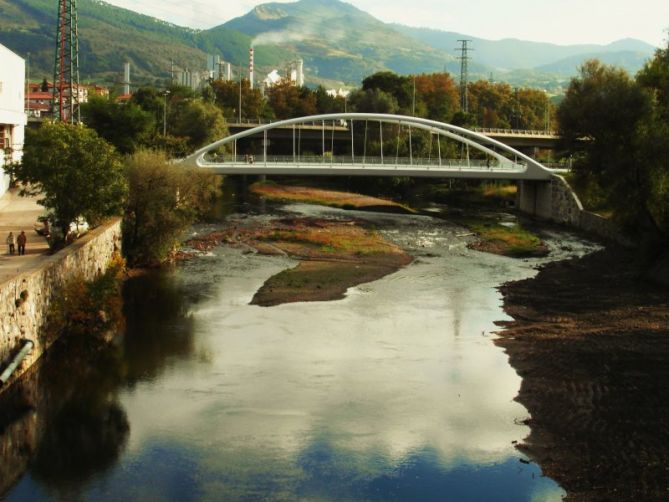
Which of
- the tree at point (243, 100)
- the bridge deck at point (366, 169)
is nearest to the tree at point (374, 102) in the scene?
the tree at point (243, 100)

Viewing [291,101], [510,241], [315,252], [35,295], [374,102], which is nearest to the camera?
[35,295]

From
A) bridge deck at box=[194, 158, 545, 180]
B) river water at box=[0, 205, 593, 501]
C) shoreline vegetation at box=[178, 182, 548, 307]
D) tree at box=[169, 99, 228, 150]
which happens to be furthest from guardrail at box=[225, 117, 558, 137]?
river water at box=[0, 205, 593, 501]

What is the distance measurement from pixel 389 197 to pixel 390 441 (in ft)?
230

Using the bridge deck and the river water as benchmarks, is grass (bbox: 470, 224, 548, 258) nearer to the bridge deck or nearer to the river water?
the bridge deck

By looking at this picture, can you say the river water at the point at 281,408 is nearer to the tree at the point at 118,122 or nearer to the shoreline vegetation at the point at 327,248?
the shoreline vegetation at the point at 327,248

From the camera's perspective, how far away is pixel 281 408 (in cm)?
2372

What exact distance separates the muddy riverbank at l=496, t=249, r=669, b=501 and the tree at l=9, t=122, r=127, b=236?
1653cm

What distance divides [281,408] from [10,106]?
129ft

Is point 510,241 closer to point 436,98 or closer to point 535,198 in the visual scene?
point 535,198

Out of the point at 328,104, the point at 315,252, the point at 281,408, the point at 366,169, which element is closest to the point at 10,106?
the point at 315,252

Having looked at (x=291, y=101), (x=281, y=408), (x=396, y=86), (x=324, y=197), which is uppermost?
(x=396, y=86)

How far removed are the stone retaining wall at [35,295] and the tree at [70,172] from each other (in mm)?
1321

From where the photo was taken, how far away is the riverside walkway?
29297 millimetres

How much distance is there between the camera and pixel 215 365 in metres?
27.6
